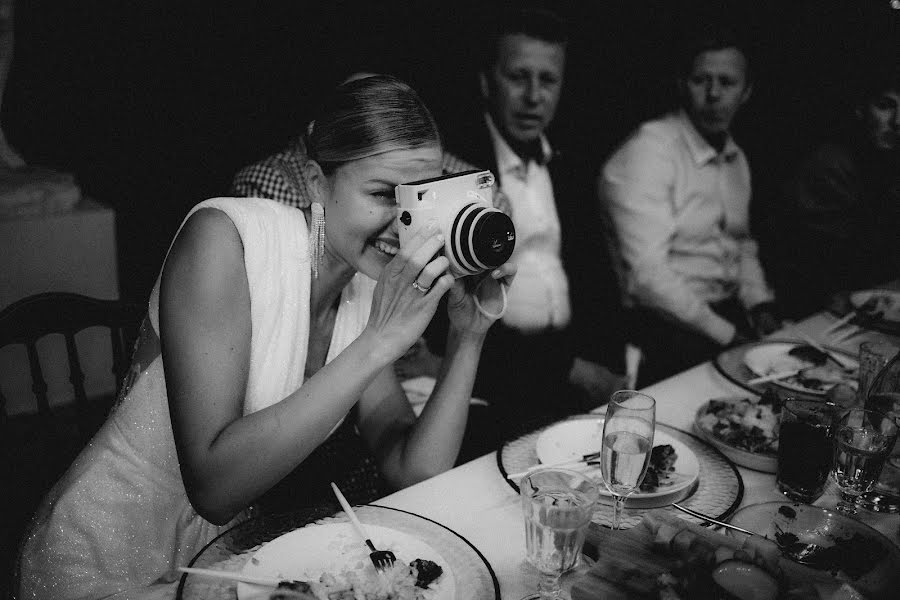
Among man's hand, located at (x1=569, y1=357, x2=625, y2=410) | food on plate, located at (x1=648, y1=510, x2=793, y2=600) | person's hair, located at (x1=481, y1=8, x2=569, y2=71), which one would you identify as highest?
person's hair, located at (x1=481, y1=8, x2=569, y2=71)

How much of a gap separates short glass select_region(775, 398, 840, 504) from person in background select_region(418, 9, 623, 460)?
145cm

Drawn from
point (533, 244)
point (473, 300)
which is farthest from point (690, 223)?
point (473, 300)

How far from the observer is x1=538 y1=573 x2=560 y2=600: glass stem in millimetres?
951

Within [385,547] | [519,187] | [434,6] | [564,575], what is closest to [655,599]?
[564,575]

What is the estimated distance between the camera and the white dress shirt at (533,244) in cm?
279

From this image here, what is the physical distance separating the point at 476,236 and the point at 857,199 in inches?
119

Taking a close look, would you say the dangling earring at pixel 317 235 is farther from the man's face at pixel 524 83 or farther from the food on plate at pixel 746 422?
the man's face at pixel 524 83

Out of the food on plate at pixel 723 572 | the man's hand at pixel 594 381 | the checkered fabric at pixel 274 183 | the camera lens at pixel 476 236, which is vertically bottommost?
the man's hand at pixel 594 381

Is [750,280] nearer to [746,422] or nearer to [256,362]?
[746,422]

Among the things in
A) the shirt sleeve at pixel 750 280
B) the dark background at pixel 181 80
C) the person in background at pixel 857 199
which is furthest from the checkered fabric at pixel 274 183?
the person in background at pixel 857 199

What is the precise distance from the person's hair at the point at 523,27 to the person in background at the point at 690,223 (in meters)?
0.54

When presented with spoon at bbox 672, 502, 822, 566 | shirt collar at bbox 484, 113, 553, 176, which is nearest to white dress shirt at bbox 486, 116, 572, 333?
shirt collar at bbox 484, 113, 553, 176

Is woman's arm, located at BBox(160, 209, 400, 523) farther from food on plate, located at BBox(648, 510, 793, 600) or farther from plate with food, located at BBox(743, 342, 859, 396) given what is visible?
plate with food, located at BBox(743, 342, 859, 396)

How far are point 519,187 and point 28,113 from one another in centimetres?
187
